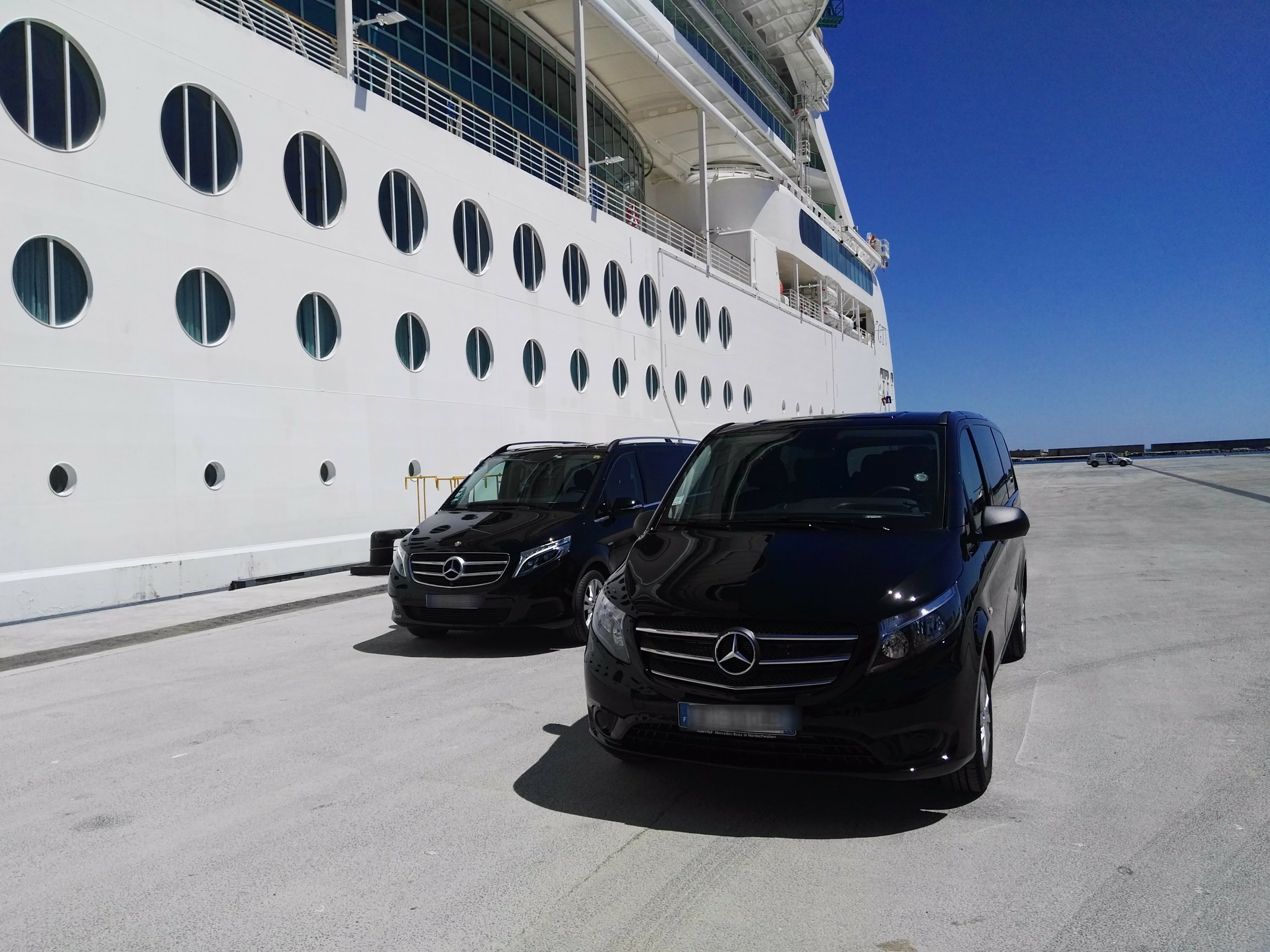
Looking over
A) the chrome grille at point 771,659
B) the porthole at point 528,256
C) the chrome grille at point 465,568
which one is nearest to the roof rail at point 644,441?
the chrome grille at point 465,568

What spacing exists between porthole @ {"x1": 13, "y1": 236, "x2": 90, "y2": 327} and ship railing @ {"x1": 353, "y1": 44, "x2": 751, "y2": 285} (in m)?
6.81

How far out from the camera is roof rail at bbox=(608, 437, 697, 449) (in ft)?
30.6

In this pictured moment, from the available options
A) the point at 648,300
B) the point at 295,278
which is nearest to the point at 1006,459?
the point at 295,278

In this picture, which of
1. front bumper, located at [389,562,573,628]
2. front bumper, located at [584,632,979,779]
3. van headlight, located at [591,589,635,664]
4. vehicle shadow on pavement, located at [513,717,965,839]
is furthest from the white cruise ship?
front bumper, located at [584,632,979,779]

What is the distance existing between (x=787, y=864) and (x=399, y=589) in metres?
5.11

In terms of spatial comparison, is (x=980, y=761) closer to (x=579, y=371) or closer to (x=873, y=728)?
(x=873, y=728)

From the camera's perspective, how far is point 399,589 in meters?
7.96

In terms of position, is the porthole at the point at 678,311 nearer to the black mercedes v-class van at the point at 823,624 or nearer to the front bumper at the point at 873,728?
the black mercedes v-class van at the point at 823,624

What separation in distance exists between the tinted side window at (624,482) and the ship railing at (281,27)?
9.01m

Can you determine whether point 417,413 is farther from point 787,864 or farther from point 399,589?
point 787,864

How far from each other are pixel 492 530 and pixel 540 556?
1.74ft

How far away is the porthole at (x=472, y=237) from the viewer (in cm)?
1780

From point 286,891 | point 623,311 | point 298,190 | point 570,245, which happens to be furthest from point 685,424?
point 286,891

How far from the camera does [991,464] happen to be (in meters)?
6.14
